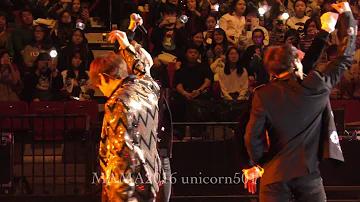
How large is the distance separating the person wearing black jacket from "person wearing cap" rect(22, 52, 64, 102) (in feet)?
27.8

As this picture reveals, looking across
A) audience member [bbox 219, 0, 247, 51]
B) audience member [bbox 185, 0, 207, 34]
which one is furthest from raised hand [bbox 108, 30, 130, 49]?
audience member [bbox 185, 0, 207, 34]

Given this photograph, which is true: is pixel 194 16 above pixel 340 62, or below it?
below

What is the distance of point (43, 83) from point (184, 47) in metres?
2.64

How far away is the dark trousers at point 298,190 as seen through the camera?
5.02m

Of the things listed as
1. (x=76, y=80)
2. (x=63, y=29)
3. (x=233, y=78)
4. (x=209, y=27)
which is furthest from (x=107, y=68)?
(x=63, y=29)

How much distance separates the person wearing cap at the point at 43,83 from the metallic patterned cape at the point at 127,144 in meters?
8.26

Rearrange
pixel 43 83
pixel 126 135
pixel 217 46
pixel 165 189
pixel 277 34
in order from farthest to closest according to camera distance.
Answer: pixel 277 34 → pixel 217 46 → pixel 43 83 → pixel 165 189 → pixel 126 135

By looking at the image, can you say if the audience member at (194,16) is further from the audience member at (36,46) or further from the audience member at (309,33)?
the audience member at (36,46)

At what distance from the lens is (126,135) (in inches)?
193

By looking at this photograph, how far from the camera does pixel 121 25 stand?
15047 millimetres

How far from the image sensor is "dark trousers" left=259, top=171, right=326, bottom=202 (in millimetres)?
5020

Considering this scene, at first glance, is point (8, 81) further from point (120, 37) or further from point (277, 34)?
point (120, 37)

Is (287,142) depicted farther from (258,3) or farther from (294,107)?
(258,3)

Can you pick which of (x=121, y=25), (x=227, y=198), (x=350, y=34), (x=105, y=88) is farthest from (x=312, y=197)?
(x=121, y=25)
